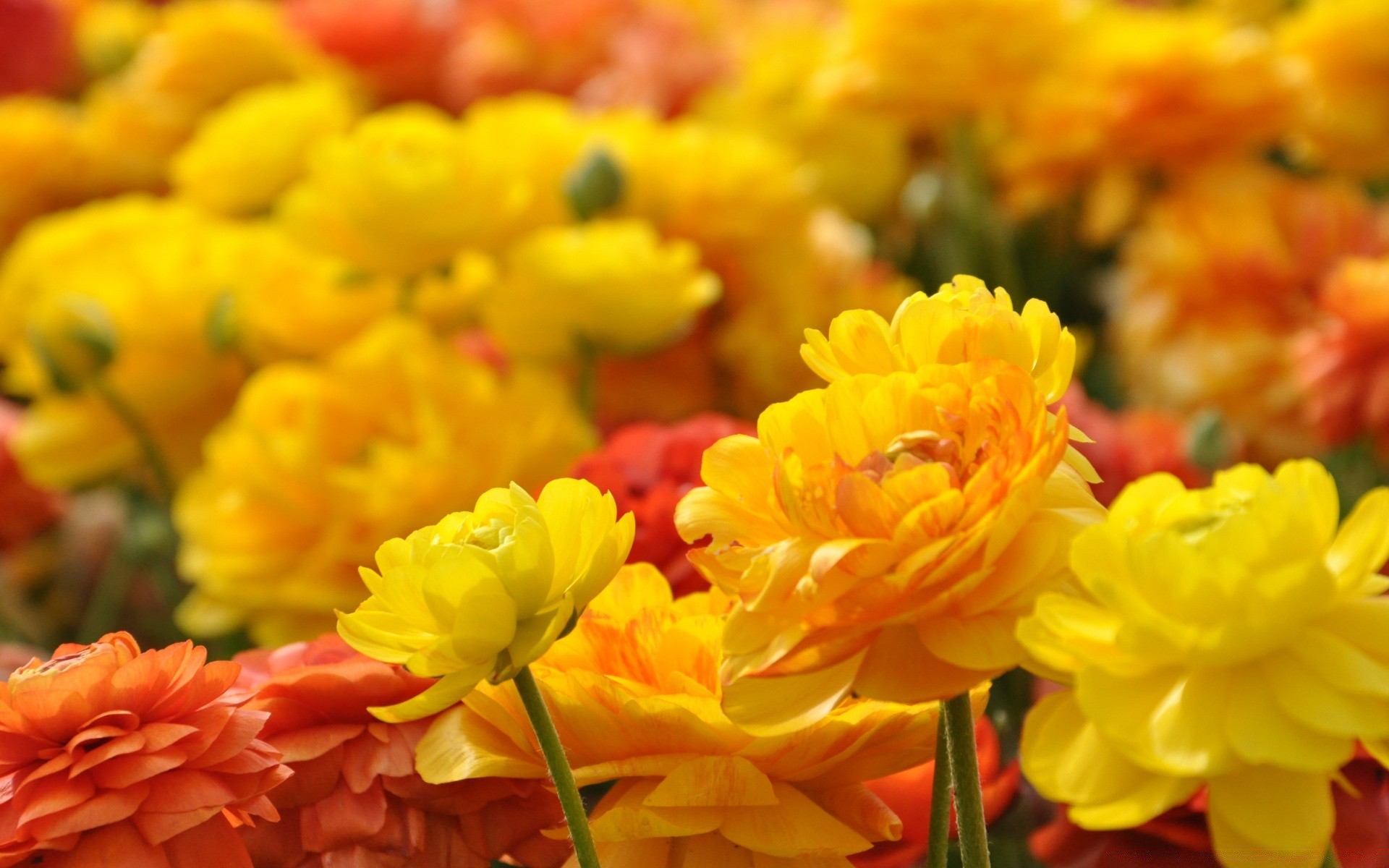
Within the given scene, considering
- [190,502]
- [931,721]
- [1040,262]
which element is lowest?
[1040,262]

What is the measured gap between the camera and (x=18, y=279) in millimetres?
713

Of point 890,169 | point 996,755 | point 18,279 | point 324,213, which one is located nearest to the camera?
point 996,755

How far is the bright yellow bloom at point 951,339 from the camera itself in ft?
0.83

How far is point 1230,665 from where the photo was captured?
0.70ft

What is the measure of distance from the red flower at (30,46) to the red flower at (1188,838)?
92 cm

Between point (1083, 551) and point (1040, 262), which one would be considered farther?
point (1040, 262)

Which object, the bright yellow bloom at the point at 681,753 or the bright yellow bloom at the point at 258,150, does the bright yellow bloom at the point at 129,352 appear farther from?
the bright yellow bloom at the point at 681,753

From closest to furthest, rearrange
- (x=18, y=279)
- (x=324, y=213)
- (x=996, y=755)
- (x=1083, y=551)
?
1. (x=1083, y=551)
2. (x=996, y=755)
3. (x=324, y=213)
4. (x=18, y=279)

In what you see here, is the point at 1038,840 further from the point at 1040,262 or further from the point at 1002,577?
the point at 1040,262

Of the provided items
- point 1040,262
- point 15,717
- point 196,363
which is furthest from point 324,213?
point 1040,262

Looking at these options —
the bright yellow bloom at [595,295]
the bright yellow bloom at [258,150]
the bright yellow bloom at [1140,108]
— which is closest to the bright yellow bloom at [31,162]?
the bright yellow bloom at [258,150]

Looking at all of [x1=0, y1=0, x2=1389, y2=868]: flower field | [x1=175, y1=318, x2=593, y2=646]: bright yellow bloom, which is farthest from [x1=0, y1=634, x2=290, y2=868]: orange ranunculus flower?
[x1=175, y1=318, x2=593, y2=646]: bright yellow bloom

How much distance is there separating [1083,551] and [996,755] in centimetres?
16

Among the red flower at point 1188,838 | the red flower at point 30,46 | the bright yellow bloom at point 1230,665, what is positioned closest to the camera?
the bright yellow bloom at point 1230,665
